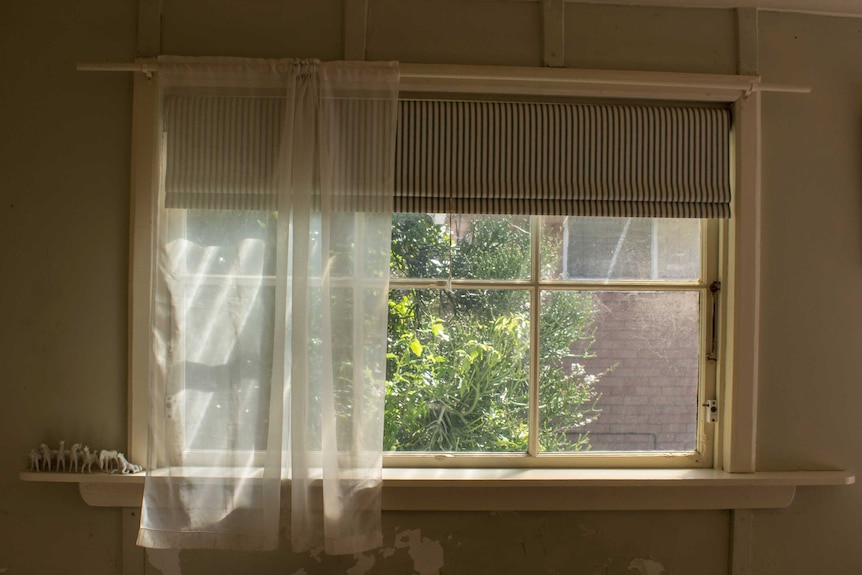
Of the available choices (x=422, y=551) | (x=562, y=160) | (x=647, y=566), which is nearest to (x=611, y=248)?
(x=562, y=160)

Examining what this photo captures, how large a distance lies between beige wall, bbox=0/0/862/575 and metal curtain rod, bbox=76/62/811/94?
0.22 ft

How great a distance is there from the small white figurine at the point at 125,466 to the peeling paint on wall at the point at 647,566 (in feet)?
5.90

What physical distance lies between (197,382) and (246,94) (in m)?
0.99

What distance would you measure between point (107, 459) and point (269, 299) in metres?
0.78

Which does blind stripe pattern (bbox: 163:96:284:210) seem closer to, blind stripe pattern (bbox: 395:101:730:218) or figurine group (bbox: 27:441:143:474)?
blind stripe pattern (bbox: 395:101:730:218)

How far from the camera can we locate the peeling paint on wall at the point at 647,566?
96.0 inches

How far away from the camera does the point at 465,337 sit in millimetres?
2465

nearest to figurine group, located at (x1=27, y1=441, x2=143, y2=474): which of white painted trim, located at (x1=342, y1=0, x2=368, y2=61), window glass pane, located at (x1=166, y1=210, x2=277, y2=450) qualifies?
window glass pane, located at (x1=166, y1=210, x2=277, y2=450)

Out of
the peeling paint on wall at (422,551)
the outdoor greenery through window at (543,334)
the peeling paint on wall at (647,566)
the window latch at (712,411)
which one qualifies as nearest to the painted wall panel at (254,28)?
the outdoor greenery through window at (543,334)

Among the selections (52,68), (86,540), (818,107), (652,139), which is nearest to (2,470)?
(86,540)

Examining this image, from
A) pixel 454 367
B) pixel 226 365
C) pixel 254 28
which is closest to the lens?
pixel 226 365

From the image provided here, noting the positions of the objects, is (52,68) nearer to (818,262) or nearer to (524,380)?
(524,380)

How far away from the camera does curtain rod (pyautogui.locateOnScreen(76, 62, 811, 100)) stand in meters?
2.33

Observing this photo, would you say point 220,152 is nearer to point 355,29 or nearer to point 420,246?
point 355,29
